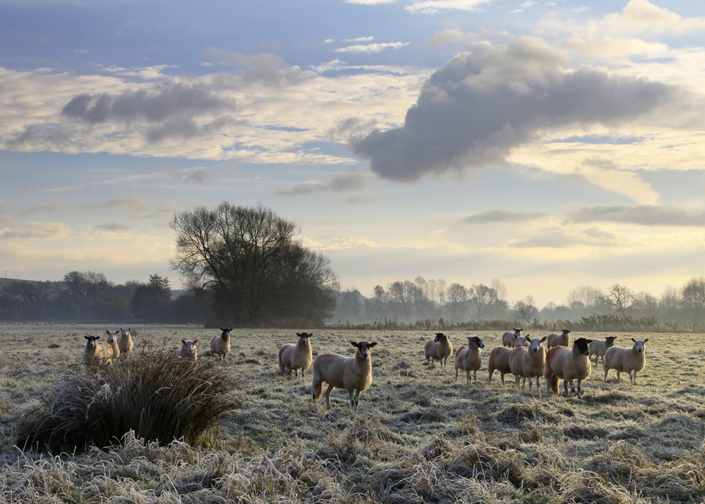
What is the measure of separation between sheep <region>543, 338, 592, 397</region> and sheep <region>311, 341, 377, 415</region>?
5.97 m

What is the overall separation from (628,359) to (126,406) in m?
15.1

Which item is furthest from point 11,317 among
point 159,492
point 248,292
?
point 159,492

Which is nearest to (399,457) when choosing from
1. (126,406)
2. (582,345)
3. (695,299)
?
(126,406)

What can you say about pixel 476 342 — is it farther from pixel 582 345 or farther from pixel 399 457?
pixel 399 457

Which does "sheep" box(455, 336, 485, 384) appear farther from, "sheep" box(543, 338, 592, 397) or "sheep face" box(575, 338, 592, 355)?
"sheep face" box(575, 338, 592, 355)

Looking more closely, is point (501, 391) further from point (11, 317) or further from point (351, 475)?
point (11, 317)

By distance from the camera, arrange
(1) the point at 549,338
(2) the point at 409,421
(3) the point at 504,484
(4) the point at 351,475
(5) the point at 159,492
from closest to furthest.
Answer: (5) the point at 159,492 < (3) the point at 504,484 < (4) the point at 351,475 < (2) the point at 409,421 < (1) the point at 549,338

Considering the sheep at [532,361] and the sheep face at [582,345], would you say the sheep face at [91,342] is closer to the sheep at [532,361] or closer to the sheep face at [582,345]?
the sheep at [532,361]

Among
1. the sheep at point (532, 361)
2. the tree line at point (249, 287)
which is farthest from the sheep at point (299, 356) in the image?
the tree line at point (249, 287)

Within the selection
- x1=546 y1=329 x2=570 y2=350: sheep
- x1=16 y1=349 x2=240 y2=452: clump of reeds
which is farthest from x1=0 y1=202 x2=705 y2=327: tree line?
x1=16 y1=349 x2=240 y2=452: clump of reeds

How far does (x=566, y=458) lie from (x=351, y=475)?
304 centimetres

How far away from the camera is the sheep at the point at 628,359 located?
610 inches

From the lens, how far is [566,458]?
669 centimetres

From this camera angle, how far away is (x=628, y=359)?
51.4 ft
